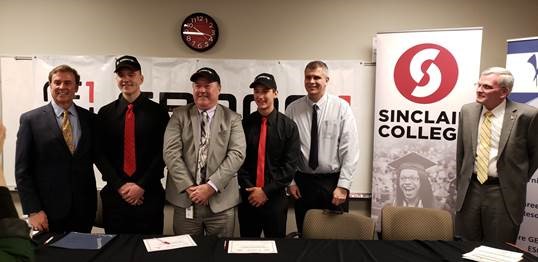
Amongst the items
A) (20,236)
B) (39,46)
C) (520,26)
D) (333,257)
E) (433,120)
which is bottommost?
(333,257)

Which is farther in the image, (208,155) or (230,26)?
(230,26)

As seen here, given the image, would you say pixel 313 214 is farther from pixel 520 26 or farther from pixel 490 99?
pixel 520 26

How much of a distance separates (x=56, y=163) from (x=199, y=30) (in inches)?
68.1

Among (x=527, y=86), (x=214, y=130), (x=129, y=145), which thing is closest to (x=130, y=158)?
(x=129, y=145)

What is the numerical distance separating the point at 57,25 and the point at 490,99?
3.77 m

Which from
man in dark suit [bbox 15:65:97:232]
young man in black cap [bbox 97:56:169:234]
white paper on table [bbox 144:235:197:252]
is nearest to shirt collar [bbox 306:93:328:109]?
young man in black cap [bbox 97:56:169:234]

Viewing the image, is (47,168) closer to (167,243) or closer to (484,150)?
(167,243)

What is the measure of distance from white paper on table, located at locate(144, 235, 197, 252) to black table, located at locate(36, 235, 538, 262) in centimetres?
3

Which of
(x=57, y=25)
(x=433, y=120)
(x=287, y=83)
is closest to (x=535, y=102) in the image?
(x=433, y=120)

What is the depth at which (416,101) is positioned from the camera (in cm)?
346

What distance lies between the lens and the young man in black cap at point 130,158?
2650 mm

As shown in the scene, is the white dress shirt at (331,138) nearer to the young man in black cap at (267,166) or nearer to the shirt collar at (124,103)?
the young man in black cap at (267,166)

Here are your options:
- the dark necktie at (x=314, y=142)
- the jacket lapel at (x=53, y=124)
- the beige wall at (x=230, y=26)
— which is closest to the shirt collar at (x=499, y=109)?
the beige wall at (x=230, y=26)

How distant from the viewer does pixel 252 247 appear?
1961mm
